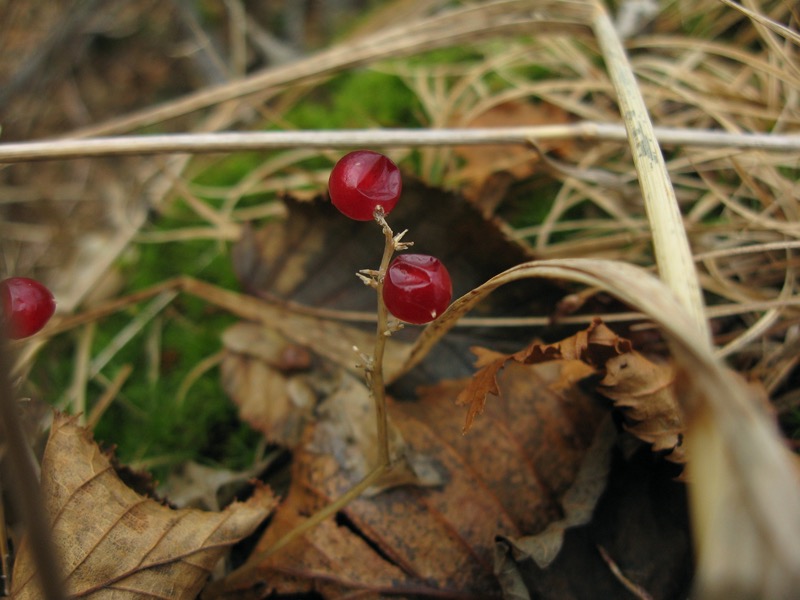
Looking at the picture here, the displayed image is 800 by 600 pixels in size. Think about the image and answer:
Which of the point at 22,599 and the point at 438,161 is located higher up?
the point at 438,161

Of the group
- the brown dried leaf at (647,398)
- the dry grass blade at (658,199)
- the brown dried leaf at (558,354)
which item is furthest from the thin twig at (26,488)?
the brown dried leaf at (647,398)

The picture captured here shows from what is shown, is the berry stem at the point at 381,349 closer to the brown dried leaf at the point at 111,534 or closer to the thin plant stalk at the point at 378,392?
the thin plant stalk at the point at 378,392

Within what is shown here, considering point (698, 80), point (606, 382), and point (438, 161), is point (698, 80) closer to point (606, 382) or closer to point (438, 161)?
point (438, 161)

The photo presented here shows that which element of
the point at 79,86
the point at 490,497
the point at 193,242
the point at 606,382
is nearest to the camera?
the point at 606,382

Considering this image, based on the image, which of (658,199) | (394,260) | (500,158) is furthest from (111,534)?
(500,158)

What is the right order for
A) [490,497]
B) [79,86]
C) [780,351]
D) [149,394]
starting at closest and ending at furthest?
[490,497]
[780,351]
[149,394]
[79,86]

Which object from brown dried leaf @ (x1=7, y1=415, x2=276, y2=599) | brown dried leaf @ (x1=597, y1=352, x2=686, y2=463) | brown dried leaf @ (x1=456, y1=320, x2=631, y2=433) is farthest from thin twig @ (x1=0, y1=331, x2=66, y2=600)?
brown dried leaf @ (x1=597, y1=352, x2=686, y2=463)

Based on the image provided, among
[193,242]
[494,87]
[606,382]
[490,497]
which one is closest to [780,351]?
[606,382]
